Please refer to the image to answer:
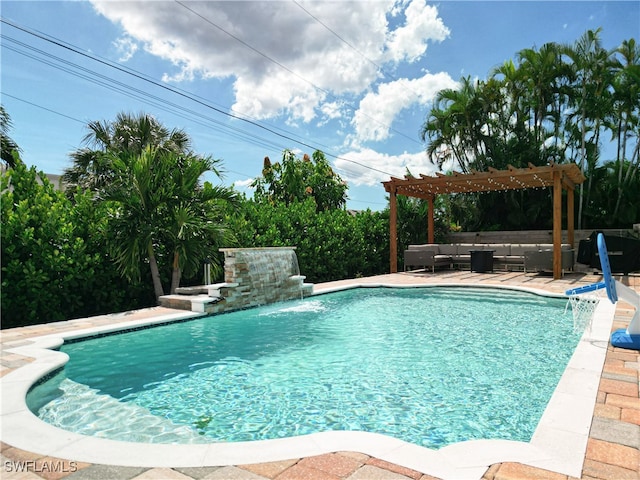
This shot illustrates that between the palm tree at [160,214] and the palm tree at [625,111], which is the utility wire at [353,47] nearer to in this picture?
the palm tree at [160,214]

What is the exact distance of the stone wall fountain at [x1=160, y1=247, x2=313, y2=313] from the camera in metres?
8.05

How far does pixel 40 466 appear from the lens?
A: 7.50 feet

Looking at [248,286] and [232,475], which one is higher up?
[248,286]

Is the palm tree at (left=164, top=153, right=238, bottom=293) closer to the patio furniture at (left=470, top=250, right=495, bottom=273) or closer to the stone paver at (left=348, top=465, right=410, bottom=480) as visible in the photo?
the stone paver at (left=348, top=465, right=410, bottom=480)

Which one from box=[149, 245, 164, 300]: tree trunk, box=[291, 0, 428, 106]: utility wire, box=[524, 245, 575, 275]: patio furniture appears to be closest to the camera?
box=[149, 245, 164, 300]: tree trunk

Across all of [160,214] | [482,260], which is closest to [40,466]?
[160,214]

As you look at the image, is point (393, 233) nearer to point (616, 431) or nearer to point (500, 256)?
point (500, 256)

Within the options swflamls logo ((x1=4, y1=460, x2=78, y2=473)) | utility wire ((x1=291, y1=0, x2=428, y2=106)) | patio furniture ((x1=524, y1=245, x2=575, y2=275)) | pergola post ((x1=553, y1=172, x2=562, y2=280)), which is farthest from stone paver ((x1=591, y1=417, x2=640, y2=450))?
utility wire ((x1=291, y1=0, x2=428, y2=106))

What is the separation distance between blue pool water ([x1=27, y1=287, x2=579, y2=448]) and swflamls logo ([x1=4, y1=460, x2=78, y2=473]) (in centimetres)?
76

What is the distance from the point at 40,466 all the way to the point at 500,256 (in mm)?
14934

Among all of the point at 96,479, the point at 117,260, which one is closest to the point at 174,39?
the point at 117,260

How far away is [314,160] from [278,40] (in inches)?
569

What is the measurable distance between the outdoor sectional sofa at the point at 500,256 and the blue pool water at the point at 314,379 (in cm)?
607

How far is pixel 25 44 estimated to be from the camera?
948cm
